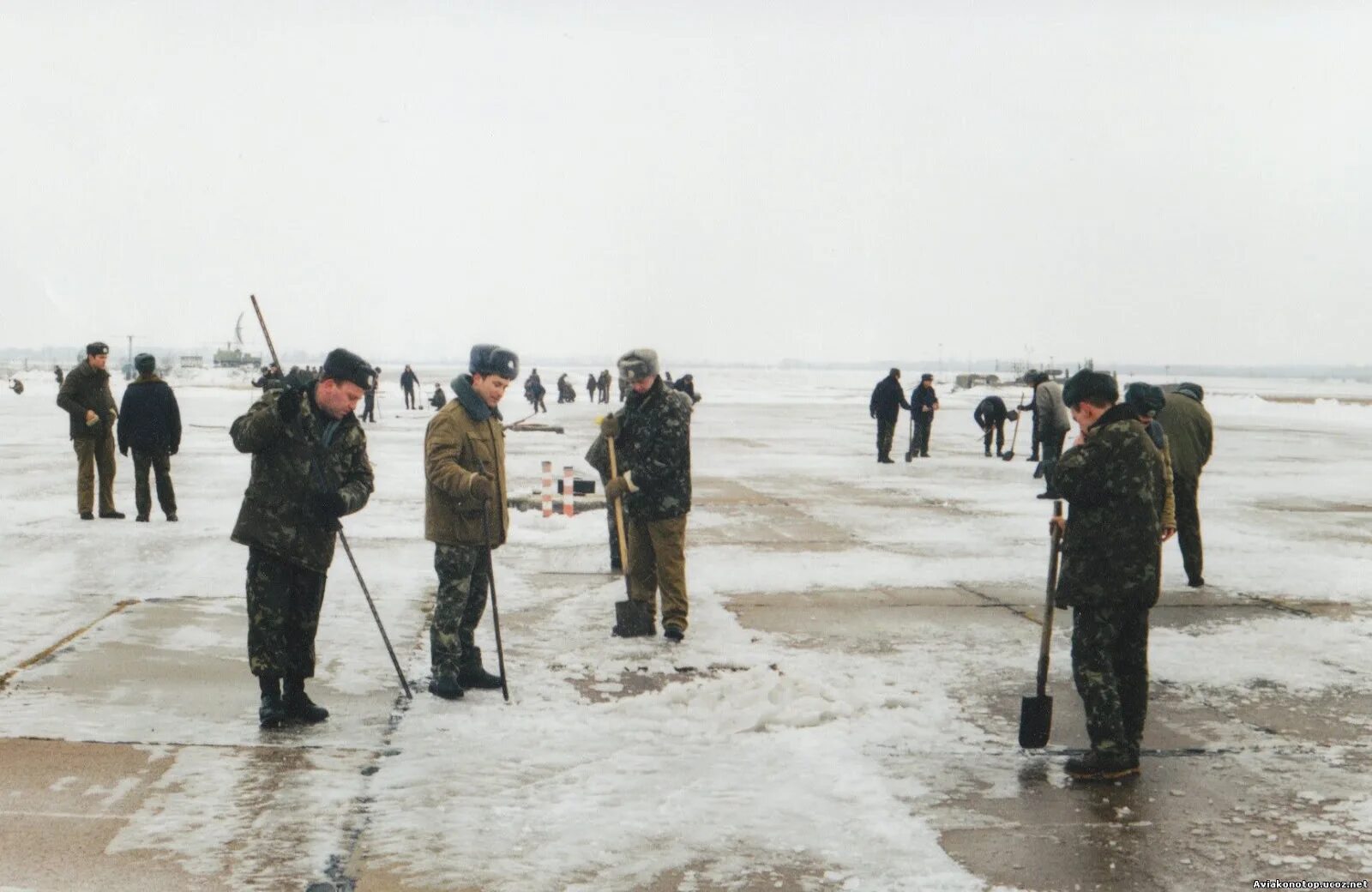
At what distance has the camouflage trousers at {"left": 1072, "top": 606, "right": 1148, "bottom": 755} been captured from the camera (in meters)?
A: 5.26

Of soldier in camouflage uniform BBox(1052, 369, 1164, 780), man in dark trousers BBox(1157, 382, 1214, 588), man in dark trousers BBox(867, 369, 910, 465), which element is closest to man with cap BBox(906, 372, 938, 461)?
man in dark trousers BBox(867, 369, 910, 465)

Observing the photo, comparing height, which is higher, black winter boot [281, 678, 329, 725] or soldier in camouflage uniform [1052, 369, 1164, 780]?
soldier in camouflage uniform [1052, 369, 1164, 780]

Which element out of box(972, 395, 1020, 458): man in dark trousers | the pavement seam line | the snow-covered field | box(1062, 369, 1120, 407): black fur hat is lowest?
the snow-covered field

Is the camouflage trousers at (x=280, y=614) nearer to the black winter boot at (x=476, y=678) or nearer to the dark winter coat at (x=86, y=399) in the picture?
the black winter boot at (x=476, y=678)

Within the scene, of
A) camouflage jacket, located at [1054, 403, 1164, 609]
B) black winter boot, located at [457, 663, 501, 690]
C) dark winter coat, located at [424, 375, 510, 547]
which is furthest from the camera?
black winter boot, located at [457, 663, 501, 690]

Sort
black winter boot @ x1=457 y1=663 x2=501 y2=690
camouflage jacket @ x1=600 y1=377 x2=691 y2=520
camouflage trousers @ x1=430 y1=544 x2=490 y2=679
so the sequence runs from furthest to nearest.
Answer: camouflage jacket @ x1=600 y1=377 x2=691 y2=520, black winter boot @ x1=457 y1=663 x2=501 y2=690, camouflage trousers @ x1=430 y1=544 x2=490 y2=679

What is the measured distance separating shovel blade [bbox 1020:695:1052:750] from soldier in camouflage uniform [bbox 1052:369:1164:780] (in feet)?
0.99

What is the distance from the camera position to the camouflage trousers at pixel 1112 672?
5.26 meters

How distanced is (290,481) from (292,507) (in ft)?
0.39

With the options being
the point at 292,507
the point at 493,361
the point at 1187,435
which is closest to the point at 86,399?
the point at 493,361

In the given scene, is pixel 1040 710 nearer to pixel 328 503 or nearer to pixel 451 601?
pixel 451 601

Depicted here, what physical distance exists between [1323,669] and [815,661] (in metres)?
3.03

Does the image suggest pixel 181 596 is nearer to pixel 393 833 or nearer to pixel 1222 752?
pixel 393 833

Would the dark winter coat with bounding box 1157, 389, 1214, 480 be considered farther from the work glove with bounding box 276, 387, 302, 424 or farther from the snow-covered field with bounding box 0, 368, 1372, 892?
the work glove with bounding box 276, 387, 302, 424
